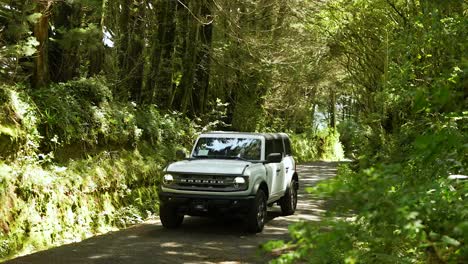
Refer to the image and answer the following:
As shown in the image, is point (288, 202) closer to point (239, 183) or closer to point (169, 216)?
point (239, 183)

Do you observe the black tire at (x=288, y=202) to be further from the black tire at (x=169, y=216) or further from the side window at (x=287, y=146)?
the black tire at (x=169, y=216)

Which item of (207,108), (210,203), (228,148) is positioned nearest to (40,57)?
(228,148)

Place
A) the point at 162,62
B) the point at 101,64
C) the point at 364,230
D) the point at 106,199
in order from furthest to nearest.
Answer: the point at 162,62 → the point at 101,64 → the point at 106,199 → the point at 364,230

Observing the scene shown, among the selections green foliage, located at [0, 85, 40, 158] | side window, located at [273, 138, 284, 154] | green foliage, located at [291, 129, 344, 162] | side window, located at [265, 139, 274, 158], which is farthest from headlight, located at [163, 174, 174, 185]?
A: green foliage, located at [291, 129, 344, 162]

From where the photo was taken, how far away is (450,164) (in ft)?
15.2

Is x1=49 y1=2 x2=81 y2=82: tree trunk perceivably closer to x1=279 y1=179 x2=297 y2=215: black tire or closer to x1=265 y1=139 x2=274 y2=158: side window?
x1=265 y1=139 x2=274 y2=158: side window

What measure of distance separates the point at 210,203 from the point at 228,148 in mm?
2049

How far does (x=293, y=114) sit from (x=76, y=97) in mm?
30921

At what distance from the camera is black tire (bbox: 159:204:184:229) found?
1093 cm

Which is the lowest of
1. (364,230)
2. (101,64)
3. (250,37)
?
(364,230)

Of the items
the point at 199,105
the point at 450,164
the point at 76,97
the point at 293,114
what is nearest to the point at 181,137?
the point at 199,105

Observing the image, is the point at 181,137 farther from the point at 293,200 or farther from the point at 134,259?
the point at 134,259

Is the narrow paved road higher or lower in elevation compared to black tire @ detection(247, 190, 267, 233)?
lower

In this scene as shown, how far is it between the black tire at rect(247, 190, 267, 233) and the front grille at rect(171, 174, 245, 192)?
1.75 ft
